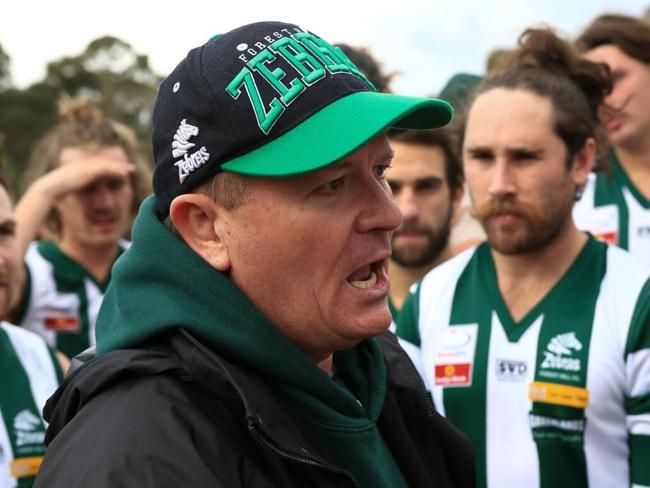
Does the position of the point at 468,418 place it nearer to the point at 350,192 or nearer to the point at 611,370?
the point at 611,370

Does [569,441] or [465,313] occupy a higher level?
[465,313]

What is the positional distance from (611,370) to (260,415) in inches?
69.5

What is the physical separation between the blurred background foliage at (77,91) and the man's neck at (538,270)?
87.7 feet

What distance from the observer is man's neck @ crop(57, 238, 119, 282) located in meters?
5.06

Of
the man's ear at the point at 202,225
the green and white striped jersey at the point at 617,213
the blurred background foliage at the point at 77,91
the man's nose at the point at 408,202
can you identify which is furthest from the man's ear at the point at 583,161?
the blurred background foliage at the point at 77,91

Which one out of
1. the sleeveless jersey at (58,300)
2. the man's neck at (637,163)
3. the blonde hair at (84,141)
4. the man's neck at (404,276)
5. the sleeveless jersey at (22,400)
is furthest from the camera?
the blonde hair at (84,141)

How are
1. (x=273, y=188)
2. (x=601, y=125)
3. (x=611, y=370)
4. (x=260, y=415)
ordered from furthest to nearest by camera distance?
(x=601, y=125)
(x=611, y=370)
(x=273, y=188)
(x=260, y=415)

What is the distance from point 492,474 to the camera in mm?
3035

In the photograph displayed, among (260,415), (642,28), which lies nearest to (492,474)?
(260,415)

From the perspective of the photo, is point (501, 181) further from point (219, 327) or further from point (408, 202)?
point (219, 327)

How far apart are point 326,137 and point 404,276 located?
10.3 feet

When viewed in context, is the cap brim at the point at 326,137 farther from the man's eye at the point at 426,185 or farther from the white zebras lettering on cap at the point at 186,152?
the man's eye at the point at 426,185

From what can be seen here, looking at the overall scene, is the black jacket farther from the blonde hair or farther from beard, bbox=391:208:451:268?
the blonde hair

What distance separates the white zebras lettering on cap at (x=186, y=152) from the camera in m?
1.55
